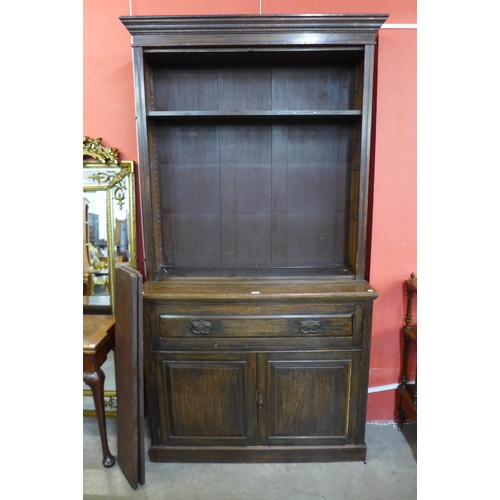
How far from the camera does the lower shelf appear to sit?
1.70 m

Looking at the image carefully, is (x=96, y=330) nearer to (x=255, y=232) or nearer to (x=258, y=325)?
(x=258, y=325)

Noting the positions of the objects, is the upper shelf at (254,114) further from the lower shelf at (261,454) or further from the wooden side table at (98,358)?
the lower shelf at (261,454)

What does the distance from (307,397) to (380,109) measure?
1494 mm

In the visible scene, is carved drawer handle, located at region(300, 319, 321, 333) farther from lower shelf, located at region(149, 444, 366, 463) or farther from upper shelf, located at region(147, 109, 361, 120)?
upper shelf, located at region(147, 109, 361, 120)

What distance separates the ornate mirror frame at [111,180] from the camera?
72.2 inches

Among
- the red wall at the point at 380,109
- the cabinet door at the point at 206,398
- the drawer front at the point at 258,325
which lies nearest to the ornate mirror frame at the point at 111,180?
the red wall at the point at 380,109

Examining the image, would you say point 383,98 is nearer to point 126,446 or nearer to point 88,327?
point 88,327

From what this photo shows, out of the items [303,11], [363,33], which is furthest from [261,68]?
[363,33]

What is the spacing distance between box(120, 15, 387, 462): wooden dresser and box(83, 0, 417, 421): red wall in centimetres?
16

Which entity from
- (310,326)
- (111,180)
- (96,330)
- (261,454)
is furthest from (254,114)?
(261,454)

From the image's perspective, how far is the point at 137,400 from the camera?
4.75ft

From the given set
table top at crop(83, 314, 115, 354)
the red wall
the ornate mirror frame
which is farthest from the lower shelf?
the ornate mirror frame

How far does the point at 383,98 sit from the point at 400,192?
19.1 inches

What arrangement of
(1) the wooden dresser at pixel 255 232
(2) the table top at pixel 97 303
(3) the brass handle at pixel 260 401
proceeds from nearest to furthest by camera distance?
(1) the wooden dresser at pixel 255 232
(3) the brass handle at pixel 260 401
(2) the table top at pixel 97 303
